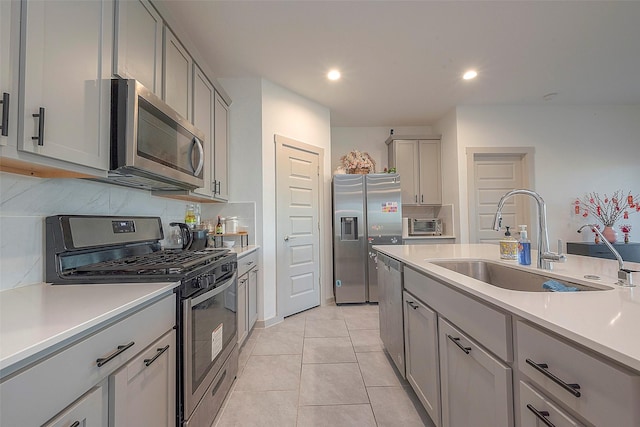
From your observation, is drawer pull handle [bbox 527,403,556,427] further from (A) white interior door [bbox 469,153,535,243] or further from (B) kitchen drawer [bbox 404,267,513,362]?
(A) white interior door [bbox 469,153,535,243]

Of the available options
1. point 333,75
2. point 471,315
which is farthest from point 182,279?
point 333,75

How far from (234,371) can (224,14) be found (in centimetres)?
271

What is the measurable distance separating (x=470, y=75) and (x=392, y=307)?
2.82m

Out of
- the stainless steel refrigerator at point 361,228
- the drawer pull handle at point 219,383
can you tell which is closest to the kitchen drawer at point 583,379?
the drawer pull handle at point 219,383

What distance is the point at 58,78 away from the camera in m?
0.97

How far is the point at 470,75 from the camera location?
3.04 m

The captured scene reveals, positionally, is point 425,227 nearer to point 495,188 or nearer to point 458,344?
point 495,188

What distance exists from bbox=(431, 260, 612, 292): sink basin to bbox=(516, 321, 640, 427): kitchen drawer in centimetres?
49

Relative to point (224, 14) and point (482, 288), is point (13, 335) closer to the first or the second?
point (482, 288)

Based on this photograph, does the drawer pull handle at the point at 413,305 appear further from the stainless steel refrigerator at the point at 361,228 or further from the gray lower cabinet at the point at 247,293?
the stainless steel refrigerator at the point at 361,228

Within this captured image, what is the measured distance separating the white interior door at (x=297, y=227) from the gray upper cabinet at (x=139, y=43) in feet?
5.19

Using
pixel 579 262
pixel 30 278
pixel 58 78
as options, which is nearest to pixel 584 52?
pixel 579 262

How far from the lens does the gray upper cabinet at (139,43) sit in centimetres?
127

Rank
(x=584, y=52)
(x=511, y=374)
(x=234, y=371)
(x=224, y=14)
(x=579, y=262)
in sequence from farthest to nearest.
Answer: (x=584, y=52), (x=224, y=14), (x=234, y=371), (x=579, y=262), (x=511, y=374)
